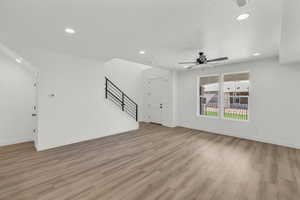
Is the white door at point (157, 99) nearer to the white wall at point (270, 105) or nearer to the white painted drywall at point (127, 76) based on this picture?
the white painted drywall at point (127, 76)

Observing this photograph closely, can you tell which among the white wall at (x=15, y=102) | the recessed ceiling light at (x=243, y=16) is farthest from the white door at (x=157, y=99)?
the white wall at (x=15, y=102)

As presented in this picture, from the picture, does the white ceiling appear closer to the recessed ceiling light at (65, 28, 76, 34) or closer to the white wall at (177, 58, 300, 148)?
the recessed ceiling light at (65, 28, 76, 34)

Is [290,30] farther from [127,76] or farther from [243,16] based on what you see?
[127,76]

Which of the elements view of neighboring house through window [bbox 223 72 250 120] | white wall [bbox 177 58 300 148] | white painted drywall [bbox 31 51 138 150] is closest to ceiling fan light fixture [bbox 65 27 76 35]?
white painted drywall [bbox 31 51 138 150]

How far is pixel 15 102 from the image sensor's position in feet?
12.6

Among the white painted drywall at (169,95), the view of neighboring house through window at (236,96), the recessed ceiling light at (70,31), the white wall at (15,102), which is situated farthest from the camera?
the white painted drywall at (169,95)

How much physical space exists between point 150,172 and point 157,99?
4.71 m

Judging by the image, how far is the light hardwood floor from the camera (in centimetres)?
190

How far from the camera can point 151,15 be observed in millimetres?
1936

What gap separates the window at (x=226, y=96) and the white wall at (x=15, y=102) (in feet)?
20.9

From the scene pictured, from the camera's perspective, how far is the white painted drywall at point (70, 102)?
3482mm

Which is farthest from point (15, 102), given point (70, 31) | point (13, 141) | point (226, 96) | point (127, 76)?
point (226, 96)

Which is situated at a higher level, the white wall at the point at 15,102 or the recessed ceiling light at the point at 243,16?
the recessed ceiling light at the point at 243,16

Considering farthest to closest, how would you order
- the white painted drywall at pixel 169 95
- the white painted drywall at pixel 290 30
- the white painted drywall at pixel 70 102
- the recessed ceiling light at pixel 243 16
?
the white painted drywall at pixel 169 95 < the white painted drywall at pixel 70 102 < the recessed ceiling light at pixel 243 16 < the white painted drywall at pixel 290 30
